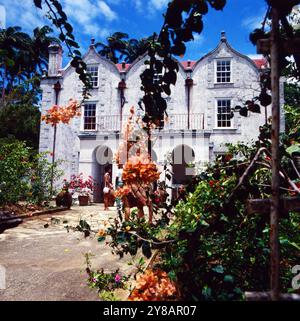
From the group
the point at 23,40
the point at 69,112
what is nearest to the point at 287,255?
the point at 69,112

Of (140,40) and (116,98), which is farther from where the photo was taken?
(140,40)

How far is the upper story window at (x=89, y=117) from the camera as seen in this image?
17891mm

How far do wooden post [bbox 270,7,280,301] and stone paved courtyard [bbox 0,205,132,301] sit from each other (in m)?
2.07

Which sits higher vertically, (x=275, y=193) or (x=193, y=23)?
(x=193, y=23)

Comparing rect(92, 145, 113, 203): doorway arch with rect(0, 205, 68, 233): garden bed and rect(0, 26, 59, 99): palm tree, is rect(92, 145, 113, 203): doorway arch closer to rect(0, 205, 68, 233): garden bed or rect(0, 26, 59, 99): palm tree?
rect(0, 205, 68, 233): garden bed

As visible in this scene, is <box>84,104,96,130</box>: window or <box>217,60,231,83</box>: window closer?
<box>217,60,231,83</box>: window

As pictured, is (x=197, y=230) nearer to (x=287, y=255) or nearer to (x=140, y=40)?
(x=287, y=255)

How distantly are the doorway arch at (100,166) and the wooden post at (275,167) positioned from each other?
50.3 feet

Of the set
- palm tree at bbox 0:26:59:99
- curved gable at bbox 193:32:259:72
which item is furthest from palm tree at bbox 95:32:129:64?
curved gable at bbox 193:32:259:72

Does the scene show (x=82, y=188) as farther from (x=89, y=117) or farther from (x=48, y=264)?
(x=48, y=264)

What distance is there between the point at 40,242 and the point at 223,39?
1660cm

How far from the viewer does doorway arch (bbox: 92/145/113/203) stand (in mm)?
16406

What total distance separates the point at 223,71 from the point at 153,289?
16983 millimetres

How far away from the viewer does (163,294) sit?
206 centimetres
